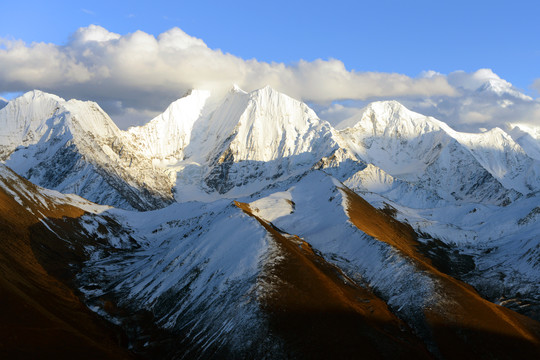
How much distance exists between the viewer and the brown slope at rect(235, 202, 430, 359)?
3693 inches

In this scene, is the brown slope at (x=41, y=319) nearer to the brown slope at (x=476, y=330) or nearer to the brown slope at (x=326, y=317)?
the brown slope at (x=326, y=317)

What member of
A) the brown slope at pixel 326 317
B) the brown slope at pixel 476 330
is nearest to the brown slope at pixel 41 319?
the brown slope at pixel 326 317

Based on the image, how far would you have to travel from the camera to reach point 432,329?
11131cm

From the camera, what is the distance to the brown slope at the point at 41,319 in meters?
91.9

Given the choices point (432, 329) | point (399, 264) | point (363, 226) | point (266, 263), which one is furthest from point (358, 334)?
point (363, 226)

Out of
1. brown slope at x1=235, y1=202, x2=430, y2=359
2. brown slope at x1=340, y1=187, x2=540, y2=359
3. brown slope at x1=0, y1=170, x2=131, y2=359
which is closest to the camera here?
brown slope at x1=0, y1=170, x2=131, y2=359

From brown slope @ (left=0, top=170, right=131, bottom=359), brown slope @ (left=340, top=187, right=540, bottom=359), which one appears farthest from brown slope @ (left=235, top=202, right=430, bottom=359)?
brown slope @ (left=0, top=170, right=131, bottom=359)

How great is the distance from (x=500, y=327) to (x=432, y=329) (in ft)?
44.7

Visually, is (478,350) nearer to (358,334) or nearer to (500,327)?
(500,327)

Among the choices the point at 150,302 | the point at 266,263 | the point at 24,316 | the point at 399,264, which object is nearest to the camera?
the point at 24,316

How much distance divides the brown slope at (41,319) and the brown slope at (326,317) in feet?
101

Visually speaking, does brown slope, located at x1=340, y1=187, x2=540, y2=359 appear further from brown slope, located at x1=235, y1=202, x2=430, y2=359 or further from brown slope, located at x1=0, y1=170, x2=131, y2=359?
brown slope, located at x1=0, y1=170, x2=131, y2=359

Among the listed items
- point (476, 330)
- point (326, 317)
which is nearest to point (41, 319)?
point (326, 317)

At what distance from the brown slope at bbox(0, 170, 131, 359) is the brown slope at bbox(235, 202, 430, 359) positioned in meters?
30.7
